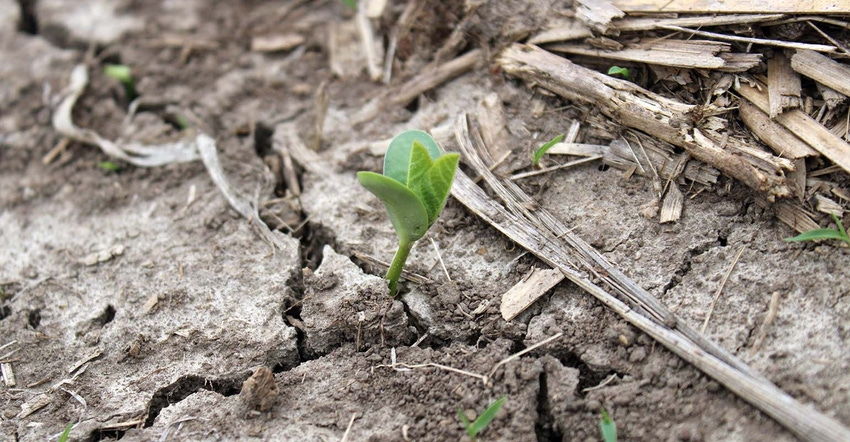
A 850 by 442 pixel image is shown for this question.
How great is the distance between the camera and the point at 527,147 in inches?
95.7

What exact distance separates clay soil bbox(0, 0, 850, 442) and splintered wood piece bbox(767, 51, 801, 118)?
0.96 ft

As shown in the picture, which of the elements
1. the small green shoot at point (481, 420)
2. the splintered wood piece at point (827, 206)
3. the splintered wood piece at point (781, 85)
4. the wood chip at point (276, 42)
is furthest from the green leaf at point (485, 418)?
the wood chip at point (276, 42)

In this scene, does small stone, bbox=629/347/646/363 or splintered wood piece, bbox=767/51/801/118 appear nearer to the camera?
small stone, bbox=629/347/646/363

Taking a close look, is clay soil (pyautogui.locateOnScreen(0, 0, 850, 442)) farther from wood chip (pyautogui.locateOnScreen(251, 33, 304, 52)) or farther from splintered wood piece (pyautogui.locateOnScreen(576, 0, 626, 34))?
wood chip (pyautogui.locateOnScreen(251, 33, 304, 52))

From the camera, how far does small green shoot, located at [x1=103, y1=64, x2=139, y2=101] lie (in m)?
3.18

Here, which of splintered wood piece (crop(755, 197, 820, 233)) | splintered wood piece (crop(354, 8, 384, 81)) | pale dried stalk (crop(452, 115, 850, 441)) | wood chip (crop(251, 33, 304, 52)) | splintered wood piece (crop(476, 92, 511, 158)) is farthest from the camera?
wood chip (crop(251, 33, 304, 52))

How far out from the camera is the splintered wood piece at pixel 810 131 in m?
1.98

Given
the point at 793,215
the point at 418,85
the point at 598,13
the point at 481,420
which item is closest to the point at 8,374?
the point at 481,420

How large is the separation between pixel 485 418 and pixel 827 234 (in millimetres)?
1117

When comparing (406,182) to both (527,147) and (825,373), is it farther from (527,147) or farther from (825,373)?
(825,373)

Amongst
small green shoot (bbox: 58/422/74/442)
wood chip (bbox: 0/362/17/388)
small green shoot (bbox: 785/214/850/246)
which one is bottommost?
wood chip (bbox: 0/362/17/388)

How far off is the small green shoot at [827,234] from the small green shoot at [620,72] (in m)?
0.76

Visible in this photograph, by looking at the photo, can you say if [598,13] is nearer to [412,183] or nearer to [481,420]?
[412,183]

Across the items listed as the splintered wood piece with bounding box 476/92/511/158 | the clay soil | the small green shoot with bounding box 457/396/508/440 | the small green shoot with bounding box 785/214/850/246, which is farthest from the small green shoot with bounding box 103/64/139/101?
the small green shoot with bounding box 785/214/850/246
